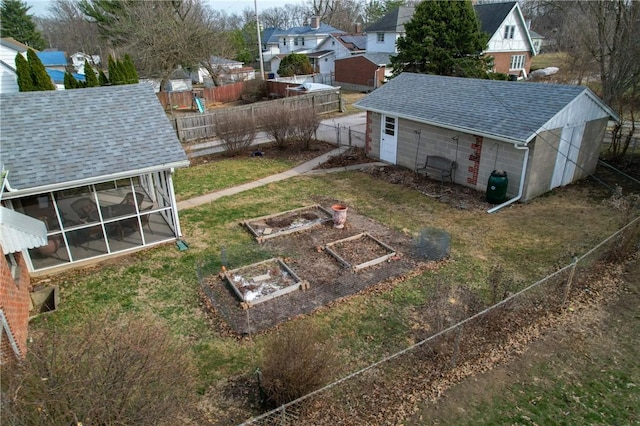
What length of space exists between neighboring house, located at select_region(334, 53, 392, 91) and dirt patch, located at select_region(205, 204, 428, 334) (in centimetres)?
2919

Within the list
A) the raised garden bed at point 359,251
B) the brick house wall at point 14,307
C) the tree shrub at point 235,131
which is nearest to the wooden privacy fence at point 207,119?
the tree shrub at point 235,131

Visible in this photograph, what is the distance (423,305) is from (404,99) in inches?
440

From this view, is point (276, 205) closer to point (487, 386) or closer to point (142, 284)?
point (142, 284)

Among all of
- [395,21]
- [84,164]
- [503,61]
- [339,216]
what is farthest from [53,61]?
[339,216]

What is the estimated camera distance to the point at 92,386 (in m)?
4.26

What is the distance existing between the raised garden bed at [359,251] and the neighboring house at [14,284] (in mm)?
6411

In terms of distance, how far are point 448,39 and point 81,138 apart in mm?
23884

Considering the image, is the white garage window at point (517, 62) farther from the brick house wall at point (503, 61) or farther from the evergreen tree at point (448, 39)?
the evergreen tree at point (448, 39)

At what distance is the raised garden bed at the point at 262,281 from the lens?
876cm

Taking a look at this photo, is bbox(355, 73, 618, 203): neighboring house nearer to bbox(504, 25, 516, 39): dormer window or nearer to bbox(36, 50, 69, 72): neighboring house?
bbox(504, 25, 516, 39): dormer window

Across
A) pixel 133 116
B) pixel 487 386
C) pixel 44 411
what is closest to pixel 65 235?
pixel 133 116

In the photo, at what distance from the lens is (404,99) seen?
1727cm

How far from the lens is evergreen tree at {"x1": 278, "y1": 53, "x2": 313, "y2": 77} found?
149 ft

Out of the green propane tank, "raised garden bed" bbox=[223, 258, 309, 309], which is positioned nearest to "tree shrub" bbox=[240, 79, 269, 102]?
the green propane tank
